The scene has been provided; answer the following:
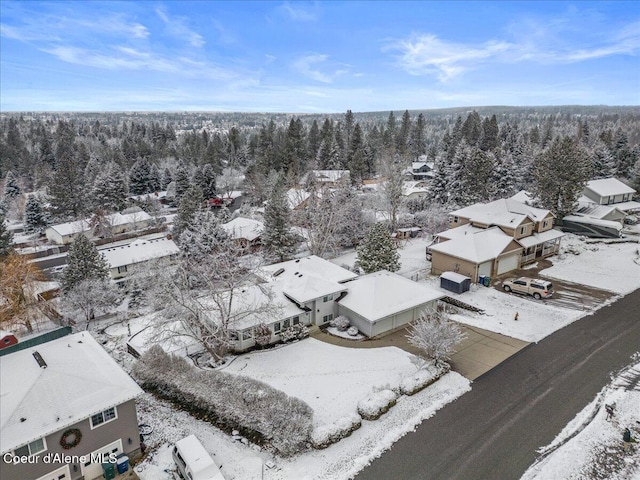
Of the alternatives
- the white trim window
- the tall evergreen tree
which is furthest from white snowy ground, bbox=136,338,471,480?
the tall evergreen tree

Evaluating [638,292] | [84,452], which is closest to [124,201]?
[84,452]

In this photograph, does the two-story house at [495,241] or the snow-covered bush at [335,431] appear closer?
the snow-covered bush at [335,431]

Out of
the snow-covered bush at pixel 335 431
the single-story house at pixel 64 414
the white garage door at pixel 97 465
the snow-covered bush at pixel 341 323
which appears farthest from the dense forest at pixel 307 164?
Answer: the white garage door at pixel 97 465

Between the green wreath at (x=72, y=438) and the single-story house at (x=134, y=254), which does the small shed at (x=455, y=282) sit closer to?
→ the green wreath at (x=72, y=438)

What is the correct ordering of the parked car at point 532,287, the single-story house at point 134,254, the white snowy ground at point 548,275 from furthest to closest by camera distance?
1. the single-story house at point 134,254
2. the parked car at point 532,287
3. the white snowy ground at point 548,275

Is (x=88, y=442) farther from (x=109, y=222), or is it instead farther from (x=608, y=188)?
(x=608, y=188)

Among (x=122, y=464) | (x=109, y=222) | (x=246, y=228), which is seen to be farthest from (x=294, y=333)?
(x=109, y=222)

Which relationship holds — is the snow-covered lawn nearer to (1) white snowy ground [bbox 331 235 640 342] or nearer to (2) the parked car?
(1) white snowy ground [bbox 331 235 640 342]
